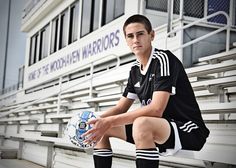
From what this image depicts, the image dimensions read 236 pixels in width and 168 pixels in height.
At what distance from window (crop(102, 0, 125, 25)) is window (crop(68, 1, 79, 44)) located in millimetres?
1032

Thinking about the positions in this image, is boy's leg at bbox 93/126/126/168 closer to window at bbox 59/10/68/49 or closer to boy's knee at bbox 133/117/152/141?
boy's knee at bbox 133/117/152/141

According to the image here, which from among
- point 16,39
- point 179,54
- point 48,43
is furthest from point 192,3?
point 16,39

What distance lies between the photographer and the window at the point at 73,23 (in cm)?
568

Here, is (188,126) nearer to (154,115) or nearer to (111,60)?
(154,115)

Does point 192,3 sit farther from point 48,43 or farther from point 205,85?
point 48,43

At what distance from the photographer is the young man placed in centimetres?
130

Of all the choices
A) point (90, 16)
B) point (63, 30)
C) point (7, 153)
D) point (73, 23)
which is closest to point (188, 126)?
point (90, 16)

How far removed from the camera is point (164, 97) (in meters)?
1.38

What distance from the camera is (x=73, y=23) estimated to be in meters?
5.85

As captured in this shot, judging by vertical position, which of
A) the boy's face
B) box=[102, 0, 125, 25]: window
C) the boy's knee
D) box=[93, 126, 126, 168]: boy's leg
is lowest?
box=[93, 126, 126, 168]: boy's leg

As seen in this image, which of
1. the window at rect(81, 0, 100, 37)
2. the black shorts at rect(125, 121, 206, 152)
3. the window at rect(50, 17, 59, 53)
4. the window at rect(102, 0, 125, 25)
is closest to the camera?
the black shorts at rect(125, 121, 206, 152)

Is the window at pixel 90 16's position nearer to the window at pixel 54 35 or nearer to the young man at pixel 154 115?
the window at pixel 54 35

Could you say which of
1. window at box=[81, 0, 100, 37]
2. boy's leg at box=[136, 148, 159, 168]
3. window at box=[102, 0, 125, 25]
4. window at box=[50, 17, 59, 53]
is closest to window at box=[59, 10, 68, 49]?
window at box=[50, 17, 59, 53]

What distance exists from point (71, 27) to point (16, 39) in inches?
119
